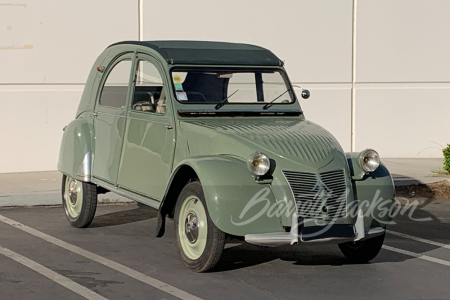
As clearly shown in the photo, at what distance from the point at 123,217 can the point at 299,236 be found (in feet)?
11.9

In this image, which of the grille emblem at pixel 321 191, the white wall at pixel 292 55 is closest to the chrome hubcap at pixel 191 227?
the grille emblem at pixel 321 191

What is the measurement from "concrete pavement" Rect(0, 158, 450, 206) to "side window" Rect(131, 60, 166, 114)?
284 centimetres

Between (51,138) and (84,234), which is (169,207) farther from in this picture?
(51,138)

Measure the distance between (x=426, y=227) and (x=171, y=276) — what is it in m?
3.56

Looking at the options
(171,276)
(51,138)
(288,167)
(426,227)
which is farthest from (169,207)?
(51,138)

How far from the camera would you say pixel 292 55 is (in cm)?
1355

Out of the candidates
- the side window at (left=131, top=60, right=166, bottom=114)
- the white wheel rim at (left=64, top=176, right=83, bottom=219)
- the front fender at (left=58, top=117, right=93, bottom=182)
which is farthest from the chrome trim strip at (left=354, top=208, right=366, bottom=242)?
the white wheel rim at (left=64, top=176, right=83, bottom=219)

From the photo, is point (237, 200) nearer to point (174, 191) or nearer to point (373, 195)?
point (174, 191)

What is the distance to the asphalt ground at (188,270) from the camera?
605cm

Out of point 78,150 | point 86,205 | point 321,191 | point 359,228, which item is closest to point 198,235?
point 321,191

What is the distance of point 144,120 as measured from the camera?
7.61 meters

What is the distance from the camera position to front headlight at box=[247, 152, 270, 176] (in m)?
6.32

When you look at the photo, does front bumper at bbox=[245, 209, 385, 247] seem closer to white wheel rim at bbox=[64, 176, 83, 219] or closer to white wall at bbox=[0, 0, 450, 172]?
white wheel rim at bbox=[64, 176, 83, 219]

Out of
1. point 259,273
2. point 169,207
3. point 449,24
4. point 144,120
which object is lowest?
point 259,273
